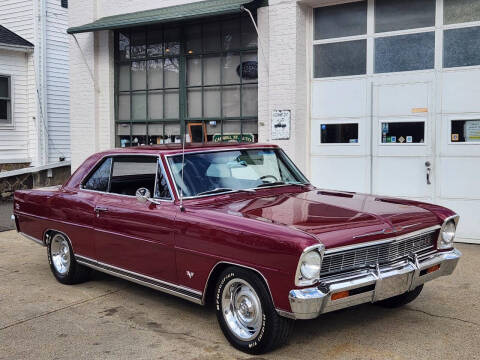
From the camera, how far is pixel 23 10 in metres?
15.6

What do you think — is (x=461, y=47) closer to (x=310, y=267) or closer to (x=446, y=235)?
(x=446, y=235)

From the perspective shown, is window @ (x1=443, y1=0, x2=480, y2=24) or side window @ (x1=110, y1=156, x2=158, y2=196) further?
window @ (x1=443, y1=0, x2=480, y2=24)

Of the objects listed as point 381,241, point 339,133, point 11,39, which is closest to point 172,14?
point 339,133

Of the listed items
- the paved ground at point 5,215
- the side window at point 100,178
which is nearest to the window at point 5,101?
the paved ground at point 5,215

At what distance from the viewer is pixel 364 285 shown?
4051 mm

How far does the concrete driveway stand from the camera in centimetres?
432

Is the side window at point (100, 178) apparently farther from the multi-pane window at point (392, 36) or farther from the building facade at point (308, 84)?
the multi-pane window at point (392, 36)

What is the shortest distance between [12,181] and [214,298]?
441 inches

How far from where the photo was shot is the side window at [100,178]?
6023 mm

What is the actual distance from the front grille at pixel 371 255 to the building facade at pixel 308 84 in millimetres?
4117

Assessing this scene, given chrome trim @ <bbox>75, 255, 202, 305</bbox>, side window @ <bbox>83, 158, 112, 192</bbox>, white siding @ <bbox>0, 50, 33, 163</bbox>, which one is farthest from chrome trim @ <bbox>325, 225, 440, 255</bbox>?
white siding @ <bbox>0, 50, 33, 163</bbox>

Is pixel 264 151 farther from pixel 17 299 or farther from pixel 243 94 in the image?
pixel 243 94

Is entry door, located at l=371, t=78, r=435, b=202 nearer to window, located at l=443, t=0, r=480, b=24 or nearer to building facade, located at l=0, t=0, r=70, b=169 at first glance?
window, located at l=443, t=0, r=480, b=24

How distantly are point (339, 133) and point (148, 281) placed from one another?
5.16 m
